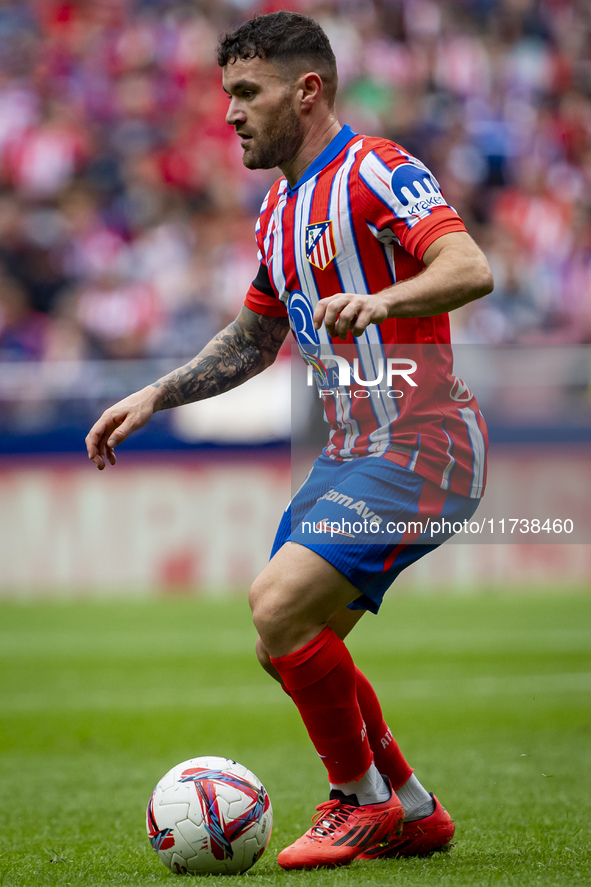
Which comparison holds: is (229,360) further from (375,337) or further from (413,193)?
(413,193)

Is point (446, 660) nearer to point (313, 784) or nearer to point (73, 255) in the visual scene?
point (313, 784)

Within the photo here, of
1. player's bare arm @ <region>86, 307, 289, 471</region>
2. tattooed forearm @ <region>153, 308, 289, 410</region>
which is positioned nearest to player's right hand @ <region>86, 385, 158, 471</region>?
player's bare arm @ <region>86, 307, 289, 471</region>

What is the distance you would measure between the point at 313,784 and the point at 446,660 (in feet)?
11.7

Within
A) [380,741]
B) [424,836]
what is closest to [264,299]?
[380,741]

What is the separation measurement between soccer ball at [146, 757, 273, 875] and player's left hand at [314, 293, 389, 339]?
4.60 feet

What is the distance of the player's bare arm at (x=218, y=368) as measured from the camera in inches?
146

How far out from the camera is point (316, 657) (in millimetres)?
3297

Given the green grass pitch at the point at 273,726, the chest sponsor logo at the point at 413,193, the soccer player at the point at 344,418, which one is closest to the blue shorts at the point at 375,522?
the soccer player at the point at 344,418

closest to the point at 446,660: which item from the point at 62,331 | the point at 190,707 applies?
the point at 190,707

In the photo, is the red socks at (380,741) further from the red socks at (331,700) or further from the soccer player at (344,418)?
the red socks at (331,700)

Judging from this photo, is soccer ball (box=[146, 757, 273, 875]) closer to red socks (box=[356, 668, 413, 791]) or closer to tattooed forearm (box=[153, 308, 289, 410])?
red socks (box=[356, 668, 413, 791])

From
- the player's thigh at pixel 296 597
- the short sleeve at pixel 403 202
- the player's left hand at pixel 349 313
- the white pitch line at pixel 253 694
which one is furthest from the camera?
the white pitch line at pixel 253 694

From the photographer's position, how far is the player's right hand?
11.7 feet

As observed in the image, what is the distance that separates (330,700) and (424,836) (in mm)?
617
